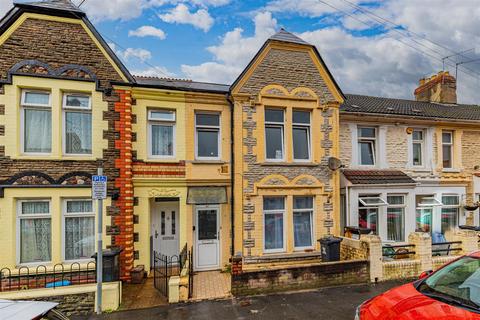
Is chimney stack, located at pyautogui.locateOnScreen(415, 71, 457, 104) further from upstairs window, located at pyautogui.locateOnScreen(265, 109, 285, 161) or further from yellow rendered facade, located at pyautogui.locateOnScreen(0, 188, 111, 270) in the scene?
yellow rendered facade, located at pyautogui.locateOnScreen(0, 188, 111, 270)

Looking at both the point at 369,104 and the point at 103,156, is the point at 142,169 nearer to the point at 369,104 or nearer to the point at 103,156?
the point at 103,156

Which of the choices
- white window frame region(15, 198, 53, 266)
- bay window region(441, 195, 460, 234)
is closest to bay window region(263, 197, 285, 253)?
white window frame region(15, 198, 53, 266)

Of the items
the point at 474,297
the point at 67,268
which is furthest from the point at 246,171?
the point at 474,297

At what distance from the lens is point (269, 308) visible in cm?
664

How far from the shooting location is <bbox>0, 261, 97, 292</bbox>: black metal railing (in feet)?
24.7

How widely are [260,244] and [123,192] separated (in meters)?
4.87

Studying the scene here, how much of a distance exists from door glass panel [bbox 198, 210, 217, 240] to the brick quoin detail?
2.30 metres

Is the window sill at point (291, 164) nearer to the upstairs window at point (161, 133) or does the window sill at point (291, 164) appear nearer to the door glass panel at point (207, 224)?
the door glass panel at point (207, 224)

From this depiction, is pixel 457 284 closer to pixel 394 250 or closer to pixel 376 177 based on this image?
pixel 394 250

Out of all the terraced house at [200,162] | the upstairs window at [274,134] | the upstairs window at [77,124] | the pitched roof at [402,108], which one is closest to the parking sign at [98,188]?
the terraced house at [200,162]

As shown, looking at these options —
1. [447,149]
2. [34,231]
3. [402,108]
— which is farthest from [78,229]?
[447,149]

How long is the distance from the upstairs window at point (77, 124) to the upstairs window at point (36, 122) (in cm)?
45

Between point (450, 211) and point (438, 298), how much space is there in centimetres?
1155

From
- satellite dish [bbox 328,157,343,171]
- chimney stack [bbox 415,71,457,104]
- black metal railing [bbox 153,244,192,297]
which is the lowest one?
black metal railing [bbox 153,244,192,297]
